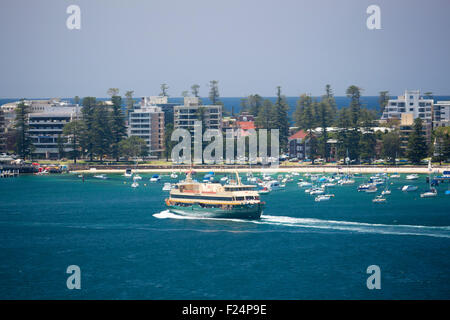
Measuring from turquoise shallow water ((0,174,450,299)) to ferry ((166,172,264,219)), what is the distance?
122cm

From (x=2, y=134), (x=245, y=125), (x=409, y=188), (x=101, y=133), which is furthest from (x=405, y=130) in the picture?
(x=2, y=134)

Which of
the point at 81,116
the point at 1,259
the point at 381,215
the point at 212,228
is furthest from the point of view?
the point at 81,116

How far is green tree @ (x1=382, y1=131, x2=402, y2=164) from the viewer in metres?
147

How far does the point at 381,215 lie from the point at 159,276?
1352 inches

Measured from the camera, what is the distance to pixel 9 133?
18550 cm

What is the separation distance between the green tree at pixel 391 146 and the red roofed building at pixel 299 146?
2048 cm

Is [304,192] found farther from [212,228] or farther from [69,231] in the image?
[69,231]

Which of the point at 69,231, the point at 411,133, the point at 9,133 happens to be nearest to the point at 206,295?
the point at 69,231

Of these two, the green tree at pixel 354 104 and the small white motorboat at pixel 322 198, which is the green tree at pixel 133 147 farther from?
the small white motorboat at pixel 322 198

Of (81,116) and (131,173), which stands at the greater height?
(81,116)

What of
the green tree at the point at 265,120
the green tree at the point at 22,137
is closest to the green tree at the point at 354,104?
the green tree at the point at 265,120

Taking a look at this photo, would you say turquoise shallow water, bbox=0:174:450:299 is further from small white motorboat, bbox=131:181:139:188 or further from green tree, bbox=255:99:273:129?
green tree, bbox=255:99:273:129

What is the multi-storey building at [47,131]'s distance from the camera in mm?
171625

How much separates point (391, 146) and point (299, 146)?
82.3ft
